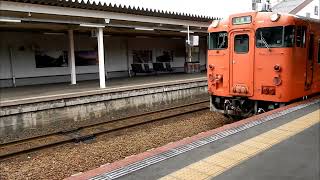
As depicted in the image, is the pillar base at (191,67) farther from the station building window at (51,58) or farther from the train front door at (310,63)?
the train front door at (310,63)

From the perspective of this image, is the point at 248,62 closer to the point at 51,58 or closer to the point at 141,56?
the point at 51,58

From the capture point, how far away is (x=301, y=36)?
774cm

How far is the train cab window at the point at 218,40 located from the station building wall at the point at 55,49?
28.7 ft

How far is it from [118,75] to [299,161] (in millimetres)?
14807

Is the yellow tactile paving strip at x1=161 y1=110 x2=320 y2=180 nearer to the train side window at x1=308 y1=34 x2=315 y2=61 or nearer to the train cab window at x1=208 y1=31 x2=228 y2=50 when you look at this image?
the train side window at x1=308 y1=34 x2=315 y2=61

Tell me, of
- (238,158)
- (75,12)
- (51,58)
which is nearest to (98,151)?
(238,158)

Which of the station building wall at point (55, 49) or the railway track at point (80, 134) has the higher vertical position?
the station building wall at point (55, 49)

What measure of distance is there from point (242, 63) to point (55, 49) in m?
9.95

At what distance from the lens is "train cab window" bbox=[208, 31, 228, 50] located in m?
8.56

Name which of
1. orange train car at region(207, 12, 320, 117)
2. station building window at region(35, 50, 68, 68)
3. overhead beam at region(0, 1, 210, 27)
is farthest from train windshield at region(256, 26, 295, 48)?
station building window at region(35, 50, 68, 68)

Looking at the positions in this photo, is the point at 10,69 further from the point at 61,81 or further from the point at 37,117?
the point at 37,117

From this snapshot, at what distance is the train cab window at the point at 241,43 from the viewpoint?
8188mm

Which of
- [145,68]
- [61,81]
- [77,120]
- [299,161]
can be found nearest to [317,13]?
[145,68]

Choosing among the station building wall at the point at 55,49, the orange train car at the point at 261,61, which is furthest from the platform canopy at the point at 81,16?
the orange train car at the point at 261,61
